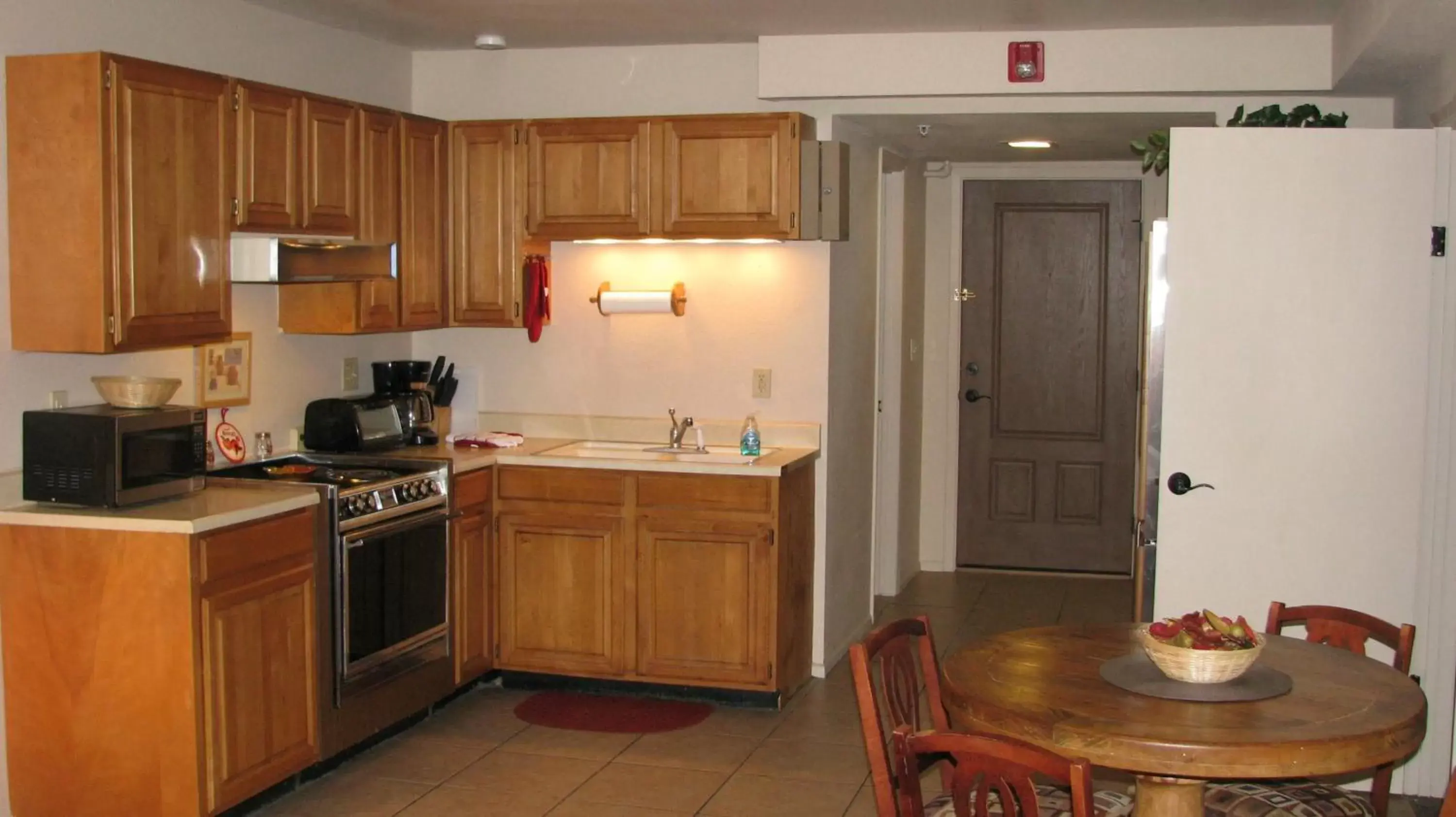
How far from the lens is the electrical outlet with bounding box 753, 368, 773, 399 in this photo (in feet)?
18.3

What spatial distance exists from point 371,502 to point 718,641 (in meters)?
1.36

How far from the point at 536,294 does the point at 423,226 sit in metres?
0.50

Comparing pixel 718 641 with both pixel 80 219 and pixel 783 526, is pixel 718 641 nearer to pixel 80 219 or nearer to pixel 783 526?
pixel 783 526

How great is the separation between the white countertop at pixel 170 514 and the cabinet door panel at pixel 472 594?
3.38ft

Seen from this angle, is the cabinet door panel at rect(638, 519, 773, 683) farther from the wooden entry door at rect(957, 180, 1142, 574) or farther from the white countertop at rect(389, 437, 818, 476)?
the wooden entry door at rect(957, 180, 1142, 574)

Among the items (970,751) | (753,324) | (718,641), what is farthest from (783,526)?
(970,751)

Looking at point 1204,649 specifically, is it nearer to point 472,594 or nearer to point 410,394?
point 472,594

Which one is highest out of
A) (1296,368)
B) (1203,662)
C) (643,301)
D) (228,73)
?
(228,73)

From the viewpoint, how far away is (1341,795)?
122 inches

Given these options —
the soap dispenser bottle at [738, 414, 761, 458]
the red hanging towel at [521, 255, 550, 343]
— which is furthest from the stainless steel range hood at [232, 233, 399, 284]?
the soap dispenser bottle at [738, 414, 761, 458]

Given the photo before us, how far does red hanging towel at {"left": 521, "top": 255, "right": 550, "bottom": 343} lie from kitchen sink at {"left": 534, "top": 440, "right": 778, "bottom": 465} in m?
0.48

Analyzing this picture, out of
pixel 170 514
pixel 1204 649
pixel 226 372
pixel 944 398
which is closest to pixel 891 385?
pixel 944 398

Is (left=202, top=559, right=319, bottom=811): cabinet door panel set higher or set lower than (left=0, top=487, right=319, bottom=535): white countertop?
lower

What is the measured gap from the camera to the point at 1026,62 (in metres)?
5.05
